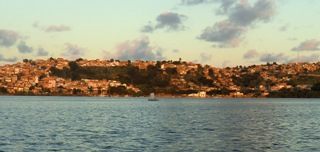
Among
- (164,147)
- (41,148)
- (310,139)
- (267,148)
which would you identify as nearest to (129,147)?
(164,147)

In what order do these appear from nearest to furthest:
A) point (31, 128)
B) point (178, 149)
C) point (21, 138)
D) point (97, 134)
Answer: point (178, 149), point (21, 138), point (97, 134), point (31, 128)

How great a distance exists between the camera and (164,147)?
52094 mm

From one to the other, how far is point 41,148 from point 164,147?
11365 mm

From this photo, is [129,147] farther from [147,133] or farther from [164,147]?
[147,133]

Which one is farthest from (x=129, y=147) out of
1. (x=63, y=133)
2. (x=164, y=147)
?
(x=63, y=133)

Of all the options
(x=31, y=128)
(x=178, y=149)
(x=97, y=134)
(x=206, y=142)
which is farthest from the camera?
(x=31, y=128)

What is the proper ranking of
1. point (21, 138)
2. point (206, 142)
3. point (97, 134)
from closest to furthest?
point (206, 142) → point (21, 138) → point (97, 134)

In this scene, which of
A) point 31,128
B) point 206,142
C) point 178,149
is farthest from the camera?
point 31,128

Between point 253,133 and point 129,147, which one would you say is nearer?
point 129,147

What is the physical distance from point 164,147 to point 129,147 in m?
3.29

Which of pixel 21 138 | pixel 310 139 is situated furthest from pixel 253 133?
pixel 21 138

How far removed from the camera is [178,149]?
166 feet

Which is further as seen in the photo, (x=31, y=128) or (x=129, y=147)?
(x=31, y=128)

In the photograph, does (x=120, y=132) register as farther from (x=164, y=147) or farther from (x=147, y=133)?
(x=164, y=147)
